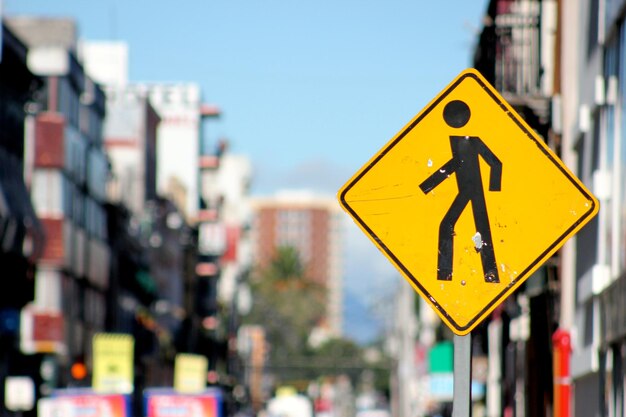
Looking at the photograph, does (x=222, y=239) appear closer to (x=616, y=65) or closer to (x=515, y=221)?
(x=616, y=65)

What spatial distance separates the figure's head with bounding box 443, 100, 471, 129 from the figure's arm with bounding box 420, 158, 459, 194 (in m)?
0.15

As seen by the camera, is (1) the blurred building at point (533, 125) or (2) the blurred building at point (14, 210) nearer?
(1) the blurred building at point (533, 125)

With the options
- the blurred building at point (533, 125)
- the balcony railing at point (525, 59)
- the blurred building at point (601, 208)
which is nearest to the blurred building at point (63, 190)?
the blurred building at point (533, 125)

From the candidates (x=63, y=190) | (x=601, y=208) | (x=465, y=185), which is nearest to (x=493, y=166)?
(x=465, y=185)

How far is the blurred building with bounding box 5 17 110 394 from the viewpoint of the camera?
54188 millimetres

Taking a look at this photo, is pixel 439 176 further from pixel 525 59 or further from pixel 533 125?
pixel 525 59

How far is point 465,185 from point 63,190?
48734mm

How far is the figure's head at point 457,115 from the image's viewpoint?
23.2 feet

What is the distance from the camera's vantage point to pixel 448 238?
6.99 meters

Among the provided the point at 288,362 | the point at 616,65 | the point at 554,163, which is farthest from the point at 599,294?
the point at 288,362

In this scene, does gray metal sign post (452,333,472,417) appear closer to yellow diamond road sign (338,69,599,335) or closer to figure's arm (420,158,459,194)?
yellow diamond road sign (338,69,599,335)

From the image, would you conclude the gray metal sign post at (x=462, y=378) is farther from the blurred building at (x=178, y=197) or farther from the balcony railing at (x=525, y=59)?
the blurred building at (x=178, y=197)

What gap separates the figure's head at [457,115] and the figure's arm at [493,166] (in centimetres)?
13

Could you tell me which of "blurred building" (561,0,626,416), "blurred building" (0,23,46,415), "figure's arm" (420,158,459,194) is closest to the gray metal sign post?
"figure's arm" (420,158,459,194)
